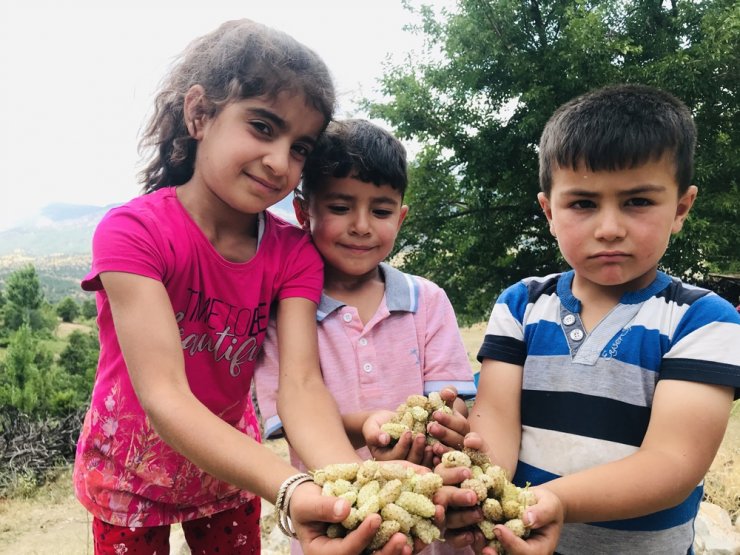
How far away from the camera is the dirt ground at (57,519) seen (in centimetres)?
Answer: 479

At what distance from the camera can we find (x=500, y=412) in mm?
1698

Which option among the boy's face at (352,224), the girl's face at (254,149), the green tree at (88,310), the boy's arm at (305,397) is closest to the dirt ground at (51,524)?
the boy's arm at (305,397)

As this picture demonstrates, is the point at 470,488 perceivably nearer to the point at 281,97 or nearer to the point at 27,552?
the point at 281,97

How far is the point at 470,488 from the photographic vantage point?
1326mm

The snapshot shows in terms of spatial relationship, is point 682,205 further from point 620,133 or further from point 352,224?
point 352,224

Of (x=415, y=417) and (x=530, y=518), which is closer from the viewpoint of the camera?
(x=530, y=518)

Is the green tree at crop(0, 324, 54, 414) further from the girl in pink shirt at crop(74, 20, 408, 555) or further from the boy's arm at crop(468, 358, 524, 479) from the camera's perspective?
the boy's arm at crop(468, 358, 524, 479)

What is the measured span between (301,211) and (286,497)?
103cm

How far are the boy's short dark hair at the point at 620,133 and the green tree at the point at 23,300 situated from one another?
19.4 m

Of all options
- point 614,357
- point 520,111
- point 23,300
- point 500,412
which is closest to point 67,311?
point 23,300

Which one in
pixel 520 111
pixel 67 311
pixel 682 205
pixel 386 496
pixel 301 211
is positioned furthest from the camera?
pixel 67 311

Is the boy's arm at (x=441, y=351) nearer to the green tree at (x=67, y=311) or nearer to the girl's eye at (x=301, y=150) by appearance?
the girl's eye at (x=301, y=150)

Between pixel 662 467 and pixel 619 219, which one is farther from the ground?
pixel 619 219

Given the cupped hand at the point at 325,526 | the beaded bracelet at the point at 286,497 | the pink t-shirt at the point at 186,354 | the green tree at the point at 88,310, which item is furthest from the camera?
the green tree at the point at 88,310
